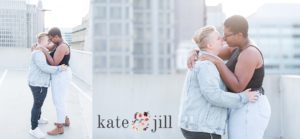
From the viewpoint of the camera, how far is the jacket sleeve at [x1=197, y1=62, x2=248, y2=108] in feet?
9.00

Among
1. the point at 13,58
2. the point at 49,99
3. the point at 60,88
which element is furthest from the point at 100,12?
the point at 13,58

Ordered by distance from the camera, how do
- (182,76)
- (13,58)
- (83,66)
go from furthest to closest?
(13,58), (83,66), (182,76)

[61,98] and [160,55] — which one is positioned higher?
Result: [160,55]

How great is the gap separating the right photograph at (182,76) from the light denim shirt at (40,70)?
0.85 m

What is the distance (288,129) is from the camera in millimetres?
5926

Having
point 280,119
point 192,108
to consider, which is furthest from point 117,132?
point 192,108

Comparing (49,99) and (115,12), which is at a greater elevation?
(115,12)

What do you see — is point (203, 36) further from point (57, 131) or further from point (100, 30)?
point (57, 131)

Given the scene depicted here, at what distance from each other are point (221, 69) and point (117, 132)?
3273 millimetres

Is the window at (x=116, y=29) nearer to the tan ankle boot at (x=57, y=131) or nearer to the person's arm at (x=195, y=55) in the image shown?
the person's arm at (x=195, y=55)

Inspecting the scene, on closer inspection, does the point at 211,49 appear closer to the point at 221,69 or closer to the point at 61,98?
the point at 221,69

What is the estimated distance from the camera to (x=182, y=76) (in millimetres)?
5820

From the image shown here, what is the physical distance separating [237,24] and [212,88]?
0.52 meters

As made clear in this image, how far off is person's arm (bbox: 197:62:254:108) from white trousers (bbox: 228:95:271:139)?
0.20 meters
